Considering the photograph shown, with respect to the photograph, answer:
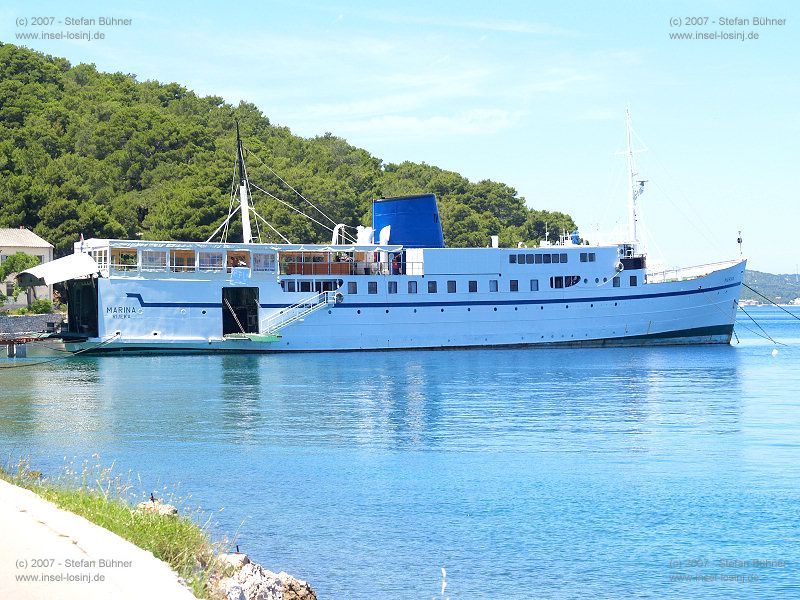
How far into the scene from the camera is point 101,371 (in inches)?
1551

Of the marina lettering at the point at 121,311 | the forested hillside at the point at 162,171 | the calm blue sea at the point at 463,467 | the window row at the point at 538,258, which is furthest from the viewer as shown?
the forested hillside at the point at 162,171

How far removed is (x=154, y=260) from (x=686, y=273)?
27.7 metres

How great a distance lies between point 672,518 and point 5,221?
172 ft

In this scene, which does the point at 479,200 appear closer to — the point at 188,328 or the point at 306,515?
the point at 188,328

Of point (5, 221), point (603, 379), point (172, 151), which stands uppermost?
point (172, 151)

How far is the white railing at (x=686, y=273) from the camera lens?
52.8 meters

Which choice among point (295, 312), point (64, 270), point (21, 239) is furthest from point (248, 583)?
point (21, 239)

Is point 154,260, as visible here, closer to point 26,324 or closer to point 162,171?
point 26,324

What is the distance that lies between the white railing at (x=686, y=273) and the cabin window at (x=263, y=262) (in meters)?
19.7

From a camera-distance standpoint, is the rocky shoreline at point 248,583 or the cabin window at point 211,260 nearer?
the rocky shoreline at point 248,583

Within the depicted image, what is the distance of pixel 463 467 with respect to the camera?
19953 mm

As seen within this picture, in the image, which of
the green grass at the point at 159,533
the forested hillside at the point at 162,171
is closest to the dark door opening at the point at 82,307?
the forested hillside at the point at 162,171

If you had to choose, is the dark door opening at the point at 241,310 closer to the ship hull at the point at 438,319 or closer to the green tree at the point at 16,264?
the ship hull at the point at 438,319

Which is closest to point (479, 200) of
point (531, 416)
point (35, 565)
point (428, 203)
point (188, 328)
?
point (428, 203)
